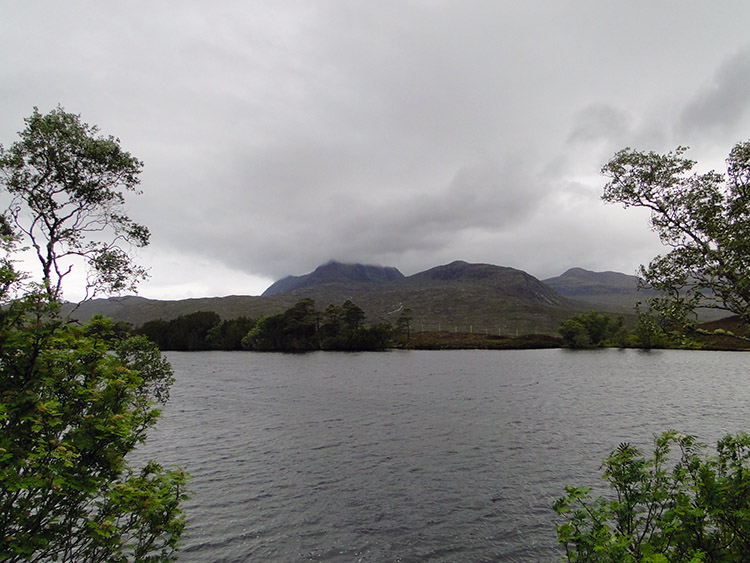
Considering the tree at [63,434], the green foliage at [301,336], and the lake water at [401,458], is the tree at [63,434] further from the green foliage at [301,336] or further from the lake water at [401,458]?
the green foliage at [301,336]

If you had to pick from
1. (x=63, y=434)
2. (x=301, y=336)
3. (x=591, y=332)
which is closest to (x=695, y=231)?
(x=63, y=434)

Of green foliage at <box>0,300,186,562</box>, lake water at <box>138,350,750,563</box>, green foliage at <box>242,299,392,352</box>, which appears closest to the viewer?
green foliage at <box>0,300,186,562</box>

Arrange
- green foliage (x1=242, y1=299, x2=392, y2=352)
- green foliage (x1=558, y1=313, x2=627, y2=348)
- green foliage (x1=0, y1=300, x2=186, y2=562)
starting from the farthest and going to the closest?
green foliage (x1=242, y1=299, x2=392, y2=352)
green foliage (x1=558, y1=313, x2=627, y2=348)
green foliage (x1=0, y1=300, x2=186, y2=562)

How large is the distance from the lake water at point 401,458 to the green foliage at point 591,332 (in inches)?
5282

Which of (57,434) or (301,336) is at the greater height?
(57,434)

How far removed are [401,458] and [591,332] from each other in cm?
20311

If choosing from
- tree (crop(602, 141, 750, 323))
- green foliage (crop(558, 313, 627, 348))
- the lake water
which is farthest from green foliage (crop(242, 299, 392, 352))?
tree (crop(602, 141, 750, 323))

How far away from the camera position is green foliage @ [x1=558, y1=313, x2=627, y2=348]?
187m

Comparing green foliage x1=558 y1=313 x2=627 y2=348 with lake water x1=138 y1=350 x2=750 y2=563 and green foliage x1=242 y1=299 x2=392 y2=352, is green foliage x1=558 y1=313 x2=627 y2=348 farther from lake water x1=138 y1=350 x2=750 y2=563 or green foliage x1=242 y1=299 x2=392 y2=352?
lake water x1=138 y1=350 x2=750 y2=563

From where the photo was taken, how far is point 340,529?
18.2 metres

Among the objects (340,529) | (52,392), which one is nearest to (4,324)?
(52,392)

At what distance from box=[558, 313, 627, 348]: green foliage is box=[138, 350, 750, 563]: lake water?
134167mm

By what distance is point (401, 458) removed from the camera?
2819cm

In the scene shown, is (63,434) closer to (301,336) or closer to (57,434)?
(57,434)
